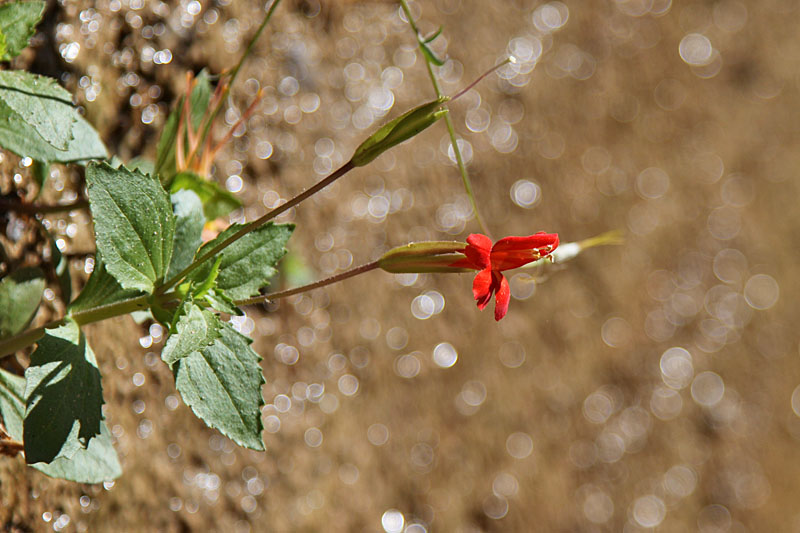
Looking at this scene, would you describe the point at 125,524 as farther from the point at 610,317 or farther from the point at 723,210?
the point at 723,210

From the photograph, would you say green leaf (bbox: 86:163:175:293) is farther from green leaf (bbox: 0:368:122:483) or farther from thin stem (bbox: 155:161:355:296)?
green leaf (bbox: 0:368:122:483)

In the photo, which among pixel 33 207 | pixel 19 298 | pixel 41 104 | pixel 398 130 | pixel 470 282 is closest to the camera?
pixel 398 130

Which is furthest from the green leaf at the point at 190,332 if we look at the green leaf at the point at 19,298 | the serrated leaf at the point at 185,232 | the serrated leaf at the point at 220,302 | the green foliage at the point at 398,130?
the green leaf at the point at 19,298

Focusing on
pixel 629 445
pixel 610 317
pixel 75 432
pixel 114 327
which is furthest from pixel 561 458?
pixel 75 432

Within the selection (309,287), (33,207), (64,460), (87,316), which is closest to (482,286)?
(309,287)

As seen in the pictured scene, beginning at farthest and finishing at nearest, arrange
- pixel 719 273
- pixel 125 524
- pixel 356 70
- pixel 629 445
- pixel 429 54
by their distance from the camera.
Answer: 1. pixel 719 273
2. pixel 629 445
3. pixel 356 70
4. pixel 125 524
5. pixel 429 54

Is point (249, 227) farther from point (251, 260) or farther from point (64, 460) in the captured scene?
point (64, 460)

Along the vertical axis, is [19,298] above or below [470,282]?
above

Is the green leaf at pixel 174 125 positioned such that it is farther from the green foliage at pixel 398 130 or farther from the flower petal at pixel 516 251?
the flower petal at pixel 516 251
